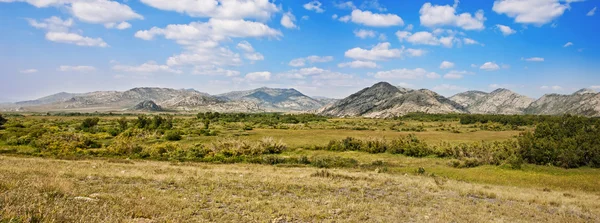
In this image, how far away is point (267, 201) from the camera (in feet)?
54.4

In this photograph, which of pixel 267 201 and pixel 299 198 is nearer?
pixel 267 201

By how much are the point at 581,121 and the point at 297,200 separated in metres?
43.3

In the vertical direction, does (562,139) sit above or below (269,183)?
above

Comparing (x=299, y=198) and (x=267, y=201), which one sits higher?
(x=267, y=201)

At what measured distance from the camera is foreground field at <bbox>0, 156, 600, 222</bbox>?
34.8 feet

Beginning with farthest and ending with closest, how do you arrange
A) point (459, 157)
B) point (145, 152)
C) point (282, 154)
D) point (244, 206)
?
point (282, 154) → point (145, 152) → point (459, 157) → point (244, 206)

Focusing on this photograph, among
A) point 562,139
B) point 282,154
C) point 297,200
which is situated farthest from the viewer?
point 282,154

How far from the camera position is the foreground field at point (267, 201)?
1062 cm

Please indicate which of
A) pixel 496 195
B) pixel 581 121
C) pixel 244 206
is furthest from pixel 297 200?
pixel 581 121

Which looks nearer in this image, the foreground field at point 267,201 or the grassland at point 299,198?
the foreground field at point 267,201

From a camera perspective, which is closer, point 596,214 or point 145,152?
point 596,214

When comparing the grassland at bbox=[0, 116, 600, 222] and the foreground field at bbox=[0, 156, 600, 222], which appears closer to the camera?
the foreground field at bbox=[0, 156, 600, 222]

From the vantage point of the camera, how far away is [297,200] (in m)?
17.5

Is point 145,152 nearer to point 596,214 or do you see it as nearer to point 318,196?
point 318,196
